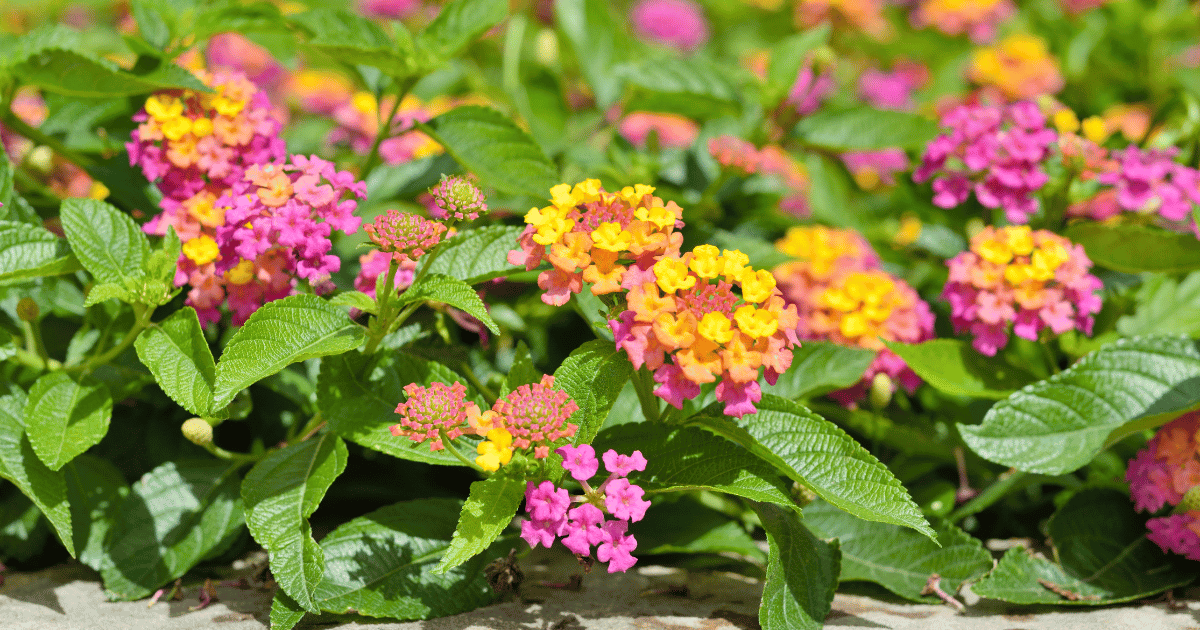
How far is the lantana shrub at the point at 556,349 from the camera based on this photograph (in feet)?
4.40

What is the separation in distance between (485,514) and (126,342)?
0.71 metres

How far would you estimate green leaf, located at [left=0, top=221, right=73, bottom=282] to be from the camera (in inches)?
59.8

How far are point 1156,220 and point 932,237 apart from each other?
1.51ft

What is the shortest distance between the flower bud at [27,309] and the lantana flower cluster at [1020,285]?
1625 mm

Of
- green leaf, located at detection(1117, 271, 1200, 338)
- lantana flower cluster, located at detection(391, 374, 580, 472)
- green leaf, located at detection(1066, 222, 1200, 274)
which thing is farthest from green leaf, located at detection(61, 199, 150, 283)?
green leaf, located at detection(1117, 271, 1200, 338)

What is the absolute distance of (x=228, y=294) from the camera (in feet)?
5.16

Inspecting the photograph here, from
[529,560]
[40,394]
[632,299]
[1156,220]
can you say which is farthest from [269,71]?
[1156,220]

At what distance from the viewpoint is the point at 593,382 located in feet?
4.47

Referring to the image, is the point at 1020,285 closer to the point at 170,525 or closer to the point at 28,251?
the point at 170,525

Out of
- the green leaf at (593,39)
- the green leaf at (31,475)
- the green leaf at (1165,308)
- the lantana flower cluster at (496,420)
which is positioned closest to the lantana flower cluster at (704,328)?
the lantana flower cluster at (496,420)

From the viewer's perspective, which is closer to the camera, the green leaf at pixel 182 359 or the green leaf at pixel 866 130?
the green leaf at pixel 182 359

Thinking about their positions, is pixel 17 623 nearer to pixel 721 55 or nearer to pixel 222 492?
pixel 222 492

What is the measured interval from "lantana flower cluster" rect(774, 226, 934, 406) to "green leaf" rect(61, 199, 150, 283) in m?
1.20

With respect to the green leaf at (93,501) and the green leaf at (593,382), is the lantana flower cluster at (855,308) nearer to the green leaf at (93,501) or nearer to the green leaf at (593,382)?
the green leaf at (593,382)
